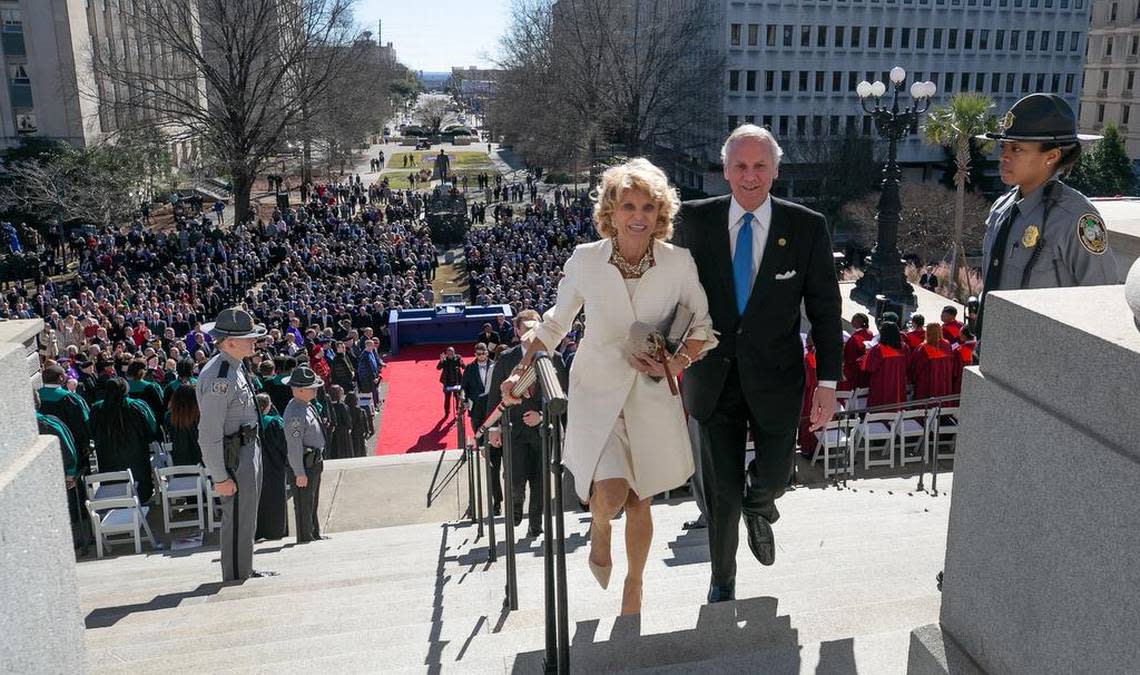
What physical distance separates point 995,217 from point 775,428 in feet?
4.35

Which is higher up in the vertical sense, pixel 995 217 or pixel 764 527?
pixel 995 217

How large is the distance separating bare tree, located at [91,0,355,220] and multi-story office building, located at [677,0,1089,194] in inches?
897

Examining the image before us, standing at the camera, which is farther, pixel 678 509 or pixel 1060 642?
pixel 678 509

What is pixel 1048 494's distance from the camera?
6.81ft

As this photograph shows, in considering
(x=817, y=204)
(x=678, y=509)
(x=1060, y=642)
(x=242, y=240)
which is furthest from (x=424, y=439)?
(x=817, y=204)

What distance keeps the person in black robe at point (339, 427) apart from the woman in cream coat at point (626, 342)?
893cm

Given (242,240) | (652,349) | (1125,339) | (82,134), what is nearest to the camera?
(1125,339)

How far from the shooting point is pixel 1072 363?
2.01 meters

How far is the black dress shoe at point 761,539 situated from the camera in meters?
3.75

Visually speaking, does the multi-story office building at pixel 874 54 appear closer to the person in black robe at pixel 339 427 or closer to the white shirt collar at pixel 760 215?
the person in black robe at pixel 339 427

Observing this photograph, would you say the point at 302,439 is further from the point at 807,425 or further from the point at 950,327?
the point at 950,327

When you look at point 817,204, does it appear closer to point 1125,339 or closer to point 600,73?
point 600,73

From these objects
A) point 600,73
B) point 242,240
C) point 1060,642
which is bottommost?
point 242,240

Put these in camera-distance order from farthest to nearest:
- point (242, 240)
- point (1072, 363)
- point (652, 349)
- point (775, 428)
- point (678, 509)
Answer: point (242, 240)
point (678, 509)
point (775, 428)
point (652, 349)
point (1072, 363)
